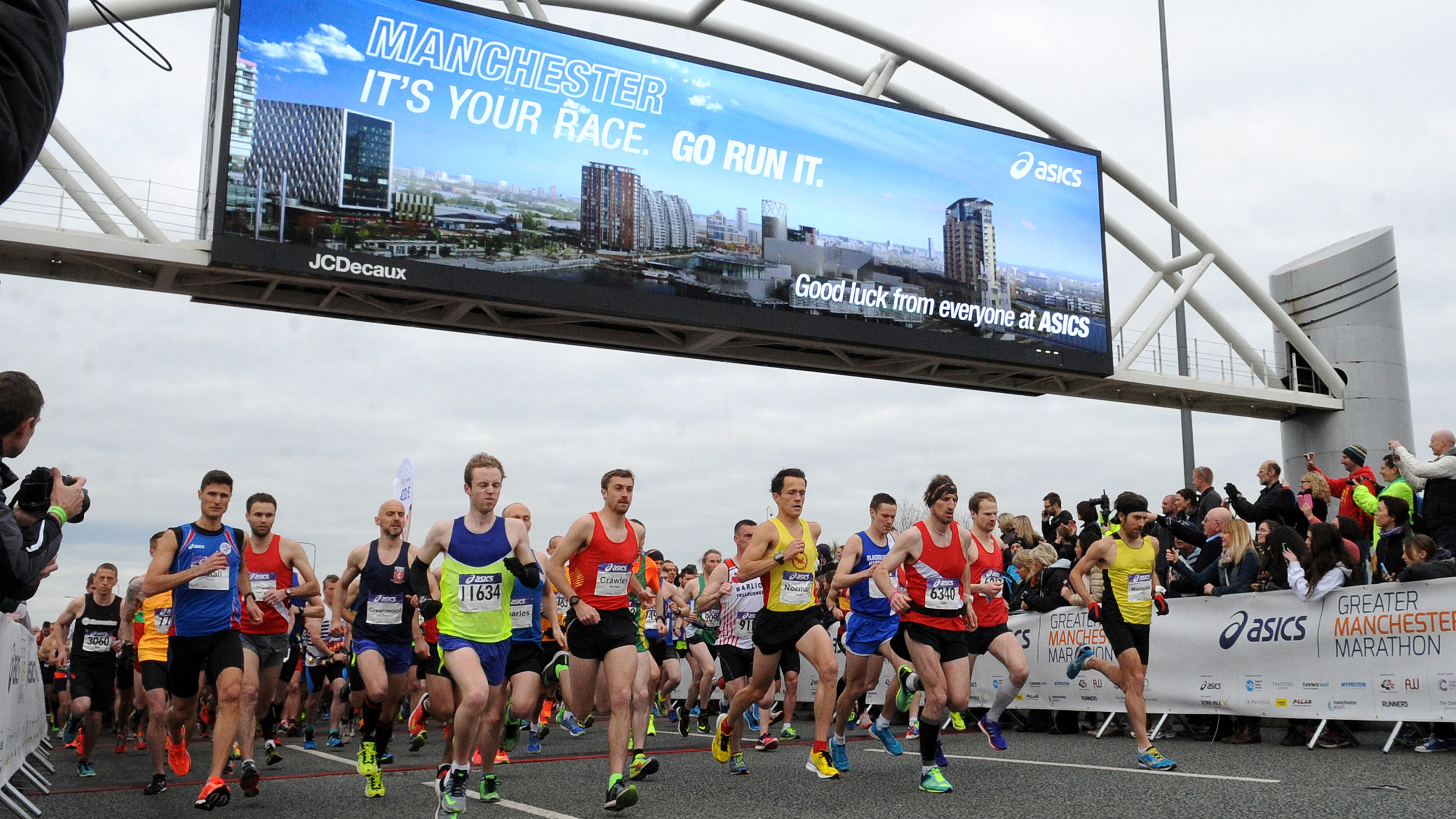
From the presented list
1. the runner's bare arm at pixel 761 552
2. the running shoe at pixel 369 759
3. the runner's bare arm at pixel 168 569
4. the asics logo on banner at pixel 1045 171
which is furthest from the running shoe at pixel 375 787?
the asics logo on banner at pixel 1045 171

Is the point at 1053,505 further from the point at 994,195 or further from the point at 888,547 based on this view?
the point at 994,195

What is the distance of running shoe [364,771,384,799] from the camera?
7.70 metres

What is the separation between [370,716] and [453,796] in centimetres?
259

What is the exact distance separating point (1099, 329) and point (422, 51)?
12.8 m

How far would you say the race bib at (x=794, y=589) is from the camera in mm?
8508

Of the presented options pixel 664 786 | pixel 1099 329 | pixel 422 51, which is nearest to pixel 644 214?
pixel 422 51

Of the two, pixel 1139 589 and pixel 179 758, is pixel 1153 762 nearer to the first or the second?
pixel 1139 589

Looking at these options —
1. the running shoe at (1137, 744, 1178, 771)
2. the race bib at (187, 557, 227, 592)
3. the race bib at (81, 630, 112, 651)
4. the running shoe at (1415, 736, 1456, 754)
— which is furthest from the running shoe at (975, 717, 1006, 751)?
the race bib at (81, 630, 112, 651)

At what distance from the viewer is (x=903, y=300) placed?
65.5 ft

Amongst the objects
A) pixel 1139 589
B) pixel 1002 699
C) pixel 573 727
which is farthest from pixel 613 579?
pixel 573 727

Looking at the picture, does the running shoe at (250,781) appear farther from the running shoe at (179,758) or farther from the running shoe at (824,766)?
the running shoe at (824,766)

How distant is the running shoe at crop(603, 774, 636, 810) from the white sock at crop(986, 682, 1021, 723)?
4.21 metres

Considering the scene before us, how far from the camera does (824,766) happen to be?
26.2ft

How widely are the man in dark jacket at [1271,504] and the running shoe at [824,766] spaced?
6.16m
